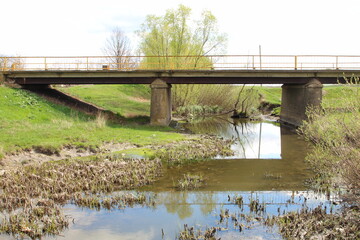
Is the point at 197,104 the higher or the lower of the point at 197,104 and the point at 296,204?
the higher

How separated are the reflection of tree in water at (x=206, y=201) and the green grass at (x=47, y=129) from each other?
26.2 feet

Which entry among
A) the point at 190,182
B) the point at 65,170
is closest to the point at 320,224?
the point at 190,182

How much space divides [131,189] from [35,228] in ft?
11.5

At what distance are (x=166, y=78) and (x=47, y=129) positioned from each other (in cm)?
1069

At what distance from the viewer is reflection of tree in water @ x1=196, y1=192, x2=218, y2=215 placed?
28.9ft

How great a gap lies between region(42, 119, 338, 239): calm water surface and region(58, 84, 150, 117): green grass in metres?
18.3

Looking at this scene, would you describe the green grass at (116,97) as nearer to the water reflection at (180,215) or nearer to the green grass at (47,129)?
the green grass at (47,129)

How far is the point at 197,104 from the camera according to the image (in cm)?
4241

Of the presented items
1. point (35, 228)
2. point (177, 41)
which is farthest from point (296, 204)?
point (177, 41)

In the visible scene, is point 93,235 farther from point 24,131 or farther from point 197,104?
point 197,104

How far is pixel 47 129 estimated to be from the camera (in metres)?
18.7

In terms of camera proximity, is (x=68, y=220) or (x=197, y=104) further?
(x=197, y=104)

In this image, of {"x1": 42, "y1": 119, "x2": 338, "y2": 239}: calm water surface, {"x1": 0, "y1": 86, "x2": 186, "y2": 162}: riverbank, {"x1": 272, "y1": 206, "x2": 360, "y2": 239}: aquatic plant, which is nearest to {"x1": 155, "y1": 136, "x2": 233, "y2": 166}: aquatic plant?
{"x1": 42, "y1": 119, "x2": 338, "y2": 239}: calm water surface

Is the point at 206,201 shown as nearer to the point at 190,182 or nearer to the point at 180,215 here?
the point at 180,215
